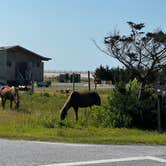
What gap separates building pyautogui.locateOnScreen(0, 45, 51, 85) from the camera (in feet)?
228

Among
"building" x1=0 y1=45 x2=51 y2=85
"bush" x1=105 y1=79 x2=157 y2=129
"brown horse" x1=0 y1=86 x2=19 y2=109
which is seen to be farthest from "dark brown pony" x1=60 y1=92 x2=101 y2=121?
"building" x1=0 y1=45 x2=51 y2=85

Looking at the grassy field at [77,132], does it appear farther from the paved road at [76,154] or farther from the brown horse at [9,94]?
the brown horse at [9,94]

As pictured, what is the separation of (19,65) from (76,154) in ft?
201

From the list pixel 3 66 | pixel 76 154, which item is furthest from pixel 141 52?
pixel 3 66

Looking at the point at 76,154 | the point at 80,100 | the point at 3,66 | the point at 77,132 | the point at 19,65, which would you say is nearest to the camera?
the point at 76,154

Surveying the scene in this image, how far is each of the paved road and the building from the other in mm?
52558

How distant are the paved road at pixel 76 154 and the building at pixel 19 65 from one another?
5256cm

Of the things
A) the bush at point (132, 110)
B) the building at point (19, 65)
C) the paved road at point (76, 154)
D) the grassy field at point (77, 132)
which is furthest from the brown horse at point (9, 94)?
the building at point (19, 65)

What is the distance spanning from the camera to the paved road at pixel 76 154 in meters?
11.1

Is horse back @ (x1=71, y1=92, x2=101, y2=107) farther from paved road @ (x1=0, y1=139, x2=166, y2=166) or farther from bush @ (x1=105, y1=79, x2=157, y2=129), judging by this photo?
paved road @ (x1=0, y1=139, x2=166, y2=166)

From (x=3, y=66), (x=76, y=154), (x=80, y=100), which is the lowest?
(x=76, y=154)

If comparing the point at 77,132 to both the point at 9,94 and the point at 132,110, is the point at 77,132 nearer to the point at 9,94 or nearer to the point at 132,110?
the point at 132,110

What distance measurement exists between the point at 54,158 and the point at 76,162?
0.66 metres

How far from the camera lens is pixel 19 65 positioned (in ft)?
239
